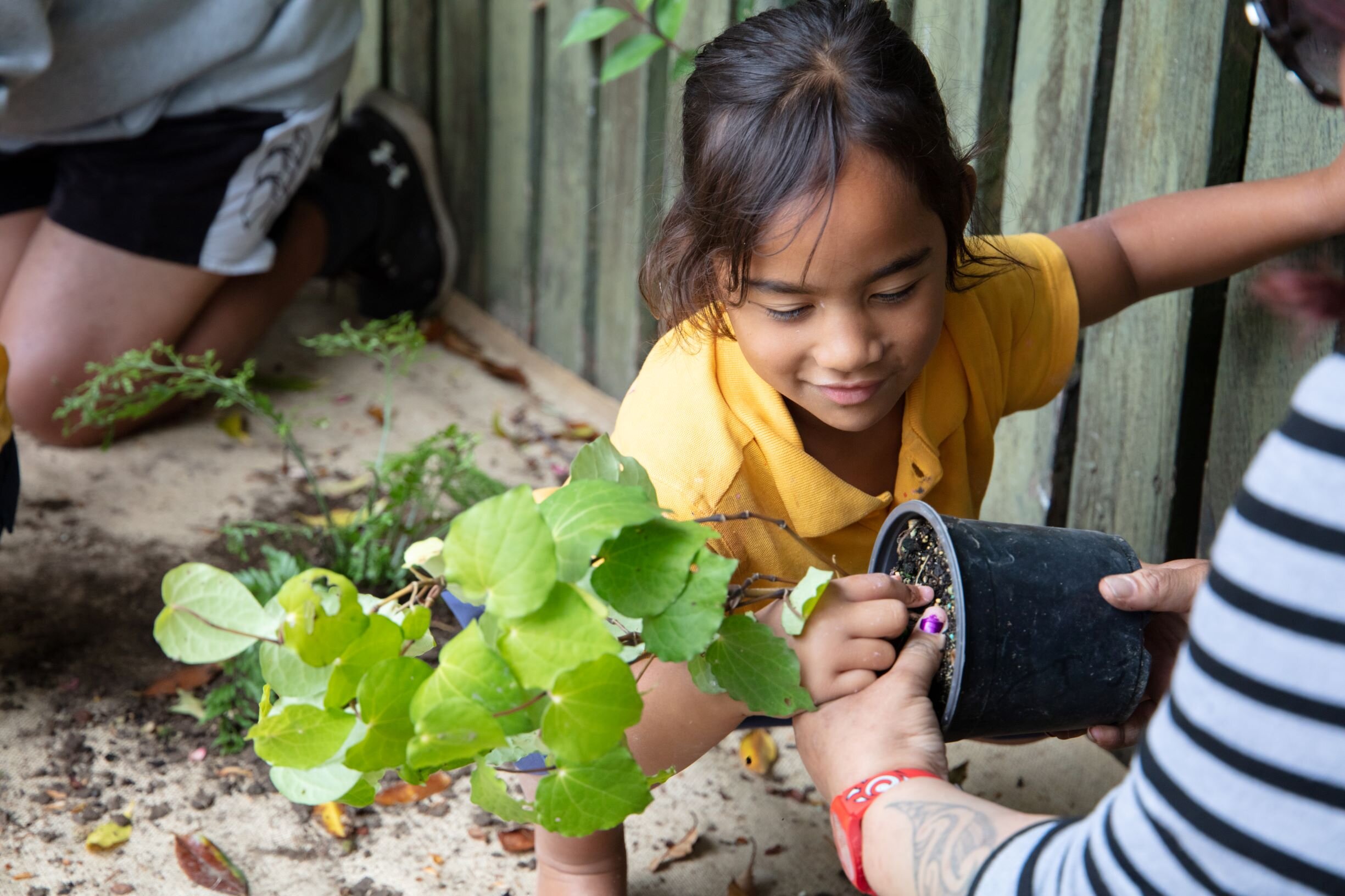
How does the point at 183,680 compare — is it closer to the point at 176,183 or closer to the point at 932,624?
the point at 176,183

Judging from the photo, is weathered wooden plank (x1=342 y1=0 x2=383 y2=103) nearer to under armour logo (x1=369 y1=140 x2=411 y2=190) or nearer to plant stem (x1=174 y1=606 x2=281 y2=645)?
under armour logo (x1=369 y1=140 x2=411 y2=190)

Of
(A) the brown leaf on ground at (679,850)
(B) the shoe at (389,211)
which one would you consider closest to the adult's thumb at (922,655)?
(A) the brown leaf on ground at (679,850)

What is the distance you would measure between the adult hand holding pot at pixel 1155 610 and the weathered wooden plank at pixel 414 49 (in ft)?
9.34

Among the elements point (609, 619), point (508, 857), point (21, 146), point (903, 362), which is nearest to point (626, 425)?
point (903, 362)

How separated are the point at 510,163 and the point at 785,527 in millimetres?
2303

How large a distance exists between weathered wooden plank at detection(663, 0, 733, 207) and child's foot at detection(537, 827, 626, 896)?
1219mm

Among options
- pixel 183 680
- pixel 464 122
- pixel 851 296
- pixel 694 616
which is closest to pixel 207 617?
pixel 694 616

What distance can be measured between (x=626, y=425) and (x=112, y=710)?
41.0 inches

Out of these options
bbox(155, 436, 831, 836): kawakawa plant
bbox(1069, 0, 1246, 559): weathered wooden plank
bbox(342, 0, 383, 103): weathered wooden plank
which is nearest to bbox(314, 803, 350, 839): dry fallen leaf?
bbox(155, 436, 831, 836): kawakawa plant

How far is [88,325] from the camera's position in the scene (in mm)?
2824

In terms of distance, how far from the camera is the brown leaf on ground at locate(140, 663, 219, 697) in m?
2.07

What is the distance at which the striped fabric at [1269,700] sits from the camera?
0.69m

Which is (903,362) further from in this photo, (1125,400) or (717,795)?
(717,795)

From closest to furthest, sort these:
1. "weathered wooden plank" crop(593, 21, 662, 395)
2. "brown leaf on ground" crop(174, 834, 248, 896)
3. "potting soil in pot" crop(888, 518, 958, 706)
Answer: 1. "potting soil in pot" crop(888, 518, 958, 706)
2. "brown leaf on ground" crop(174, 834, 248, 896)
3. "weathered wooden plank" crop(593, 21, 662, 395)
